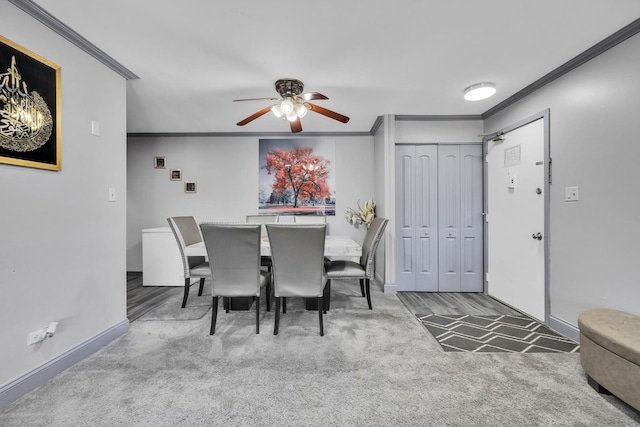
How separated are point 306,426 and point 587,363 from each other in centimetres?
173

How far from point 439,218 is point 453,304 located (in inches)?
42.4

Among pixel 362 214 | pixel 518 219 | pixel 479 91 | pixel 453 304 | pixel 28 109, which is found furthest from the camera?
pixel 362 214

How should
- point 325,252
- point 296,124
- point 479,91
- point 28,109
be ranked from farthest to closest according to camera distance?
point 296,124 < point 479,91 < point 325,252 < point 28,109

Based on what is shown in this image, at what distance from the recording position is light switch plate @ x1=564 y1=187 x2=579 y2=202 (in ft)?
7.19

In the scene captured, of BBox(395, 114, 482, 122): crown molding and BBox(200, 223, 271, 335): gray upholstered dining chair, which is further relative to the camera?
BBox(395, 114, 482, 122): crown molding

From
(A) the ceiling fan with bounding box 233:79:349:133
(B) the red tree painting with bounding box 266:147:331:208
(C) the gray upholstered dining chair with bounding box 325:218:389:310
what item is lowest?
(C) the gray upholstered dining chair with bounding box 325:218:389:310

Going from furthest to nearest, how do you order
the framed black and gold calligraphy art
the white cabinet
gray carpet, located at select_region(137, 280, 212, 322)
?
the white cabinet < gray carpet, located at select_region(137, 280, 212, 322) < the framed black and gold calligraphy art

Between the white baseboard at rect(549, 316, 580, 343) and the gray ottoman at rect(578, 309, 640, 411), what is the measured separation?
0.56 m

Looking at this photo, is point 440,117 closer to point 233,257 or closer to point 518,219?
point 518,219

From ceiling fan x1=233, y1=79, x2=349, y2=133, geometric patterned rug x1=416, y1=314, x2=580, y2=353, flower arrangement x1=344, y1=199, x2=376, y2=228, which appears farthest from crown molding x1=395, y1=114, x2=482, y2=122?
geometric patterned rug x1=416, y1=314, x2=580, y2=353

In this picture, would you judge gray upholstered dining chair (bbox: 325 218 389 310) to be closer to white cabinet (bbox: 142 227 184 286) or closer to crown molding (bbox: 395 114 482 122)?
crown molding (bbox: 395 114 482 122)

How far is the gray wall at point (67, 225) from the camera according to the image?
1.53 meters

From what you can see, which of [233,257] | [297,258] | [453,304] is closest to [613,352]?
[453,304]

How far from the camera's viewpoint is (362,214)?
3969 millimetres
